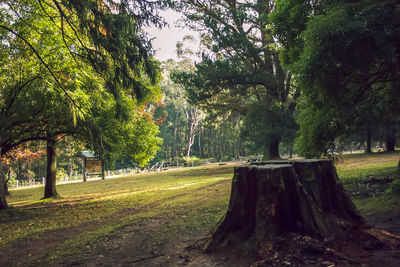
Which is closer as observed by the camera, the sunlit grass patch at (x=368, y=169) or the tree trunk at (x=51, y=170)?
the sunlit grass patch at (x=368, y=169)

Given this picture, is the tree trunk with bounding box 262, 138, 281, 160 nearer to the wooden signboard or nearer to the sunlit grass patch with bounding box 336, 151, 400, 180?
the sunlit grass patch with bounding box 336, 151, 400, 180

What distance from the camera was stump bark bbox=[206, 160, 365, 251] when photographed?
12.1 ft

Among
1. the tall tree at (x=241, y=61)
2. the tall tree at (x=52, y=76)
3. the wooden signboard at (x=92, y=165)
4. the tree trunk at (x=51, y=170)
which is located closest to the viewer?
the tall tree at (x=52, y=76)

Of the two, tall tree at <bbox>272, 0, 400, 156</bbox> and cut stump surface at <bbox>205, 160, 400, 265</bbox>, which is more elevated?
tall tree at <bbox>272, 0, 400, 156</bbox>

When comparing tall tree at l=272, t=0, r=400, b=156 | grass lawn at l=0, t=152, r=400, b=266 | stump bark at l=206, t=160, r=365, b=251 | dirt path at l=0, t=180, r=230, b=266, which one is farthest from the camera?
tall tree at l=272, t=0, r=400, b=156

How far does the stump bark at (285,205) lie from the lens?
3.70m

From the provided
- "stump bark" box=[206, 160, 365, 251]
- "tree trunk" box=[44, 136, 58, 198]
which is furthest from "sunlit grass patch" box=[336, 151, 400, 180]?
"tree trunk" box=[44, 136, 58, 198]

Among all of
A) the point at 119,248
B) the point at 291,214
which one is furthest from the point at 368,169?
the point at 119,248

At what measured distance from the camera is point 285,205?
3.78 metres

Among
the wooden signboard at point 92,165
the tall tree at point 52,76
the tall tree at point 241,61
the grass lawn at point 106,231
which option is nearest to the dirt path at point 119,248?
the grass lawn at point 106,231

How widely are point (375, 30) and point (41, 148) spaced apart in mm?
32764

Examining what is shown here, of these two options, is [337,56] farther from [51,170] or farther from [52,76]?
[51,170]

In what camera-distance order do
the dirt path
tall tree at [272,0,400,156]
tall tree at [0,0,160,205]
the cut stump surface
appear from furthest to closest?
tall tree at [0,0,160,205] → tall tree at [272,0,400,156] → the dirt path → the cut stump surface

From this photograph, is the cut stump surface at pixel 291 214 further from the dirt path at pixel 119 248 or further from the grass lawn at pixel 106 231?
the grass lawn at pixel 106 231
